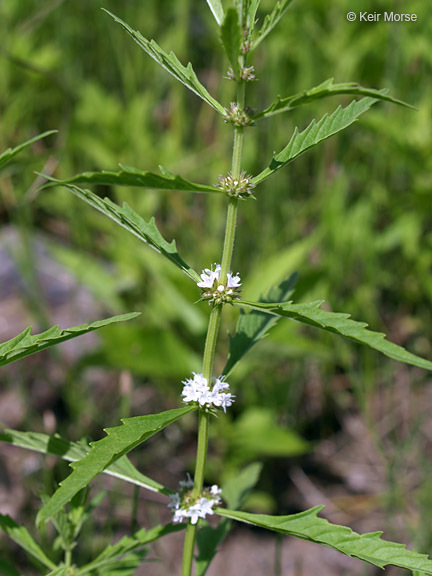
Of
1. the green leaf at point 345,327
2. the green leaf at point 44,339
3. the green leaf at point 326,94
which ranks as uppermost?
the green leaf at point 326,94

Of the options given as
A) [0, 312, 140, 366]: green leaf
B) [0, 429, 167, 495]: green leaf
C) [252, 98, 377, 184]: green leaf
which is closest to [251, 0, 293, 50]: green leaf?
[252, 98, 377, 184]: green leaf

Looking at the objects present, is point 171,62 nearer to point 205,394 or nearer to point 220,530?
point 205,394

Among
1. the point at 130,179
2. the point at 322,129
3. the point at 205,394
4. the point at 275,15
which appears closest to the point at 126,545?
the point at 205,394

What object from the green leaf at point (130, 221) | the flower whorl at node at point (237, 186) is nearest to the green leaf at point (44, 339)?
the green leaf at point (130, 221)

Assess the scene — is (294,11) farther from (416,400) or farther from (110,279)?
(416,400)

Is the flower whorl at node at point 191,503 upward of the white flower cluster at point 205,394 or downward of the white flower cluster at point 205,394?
downward

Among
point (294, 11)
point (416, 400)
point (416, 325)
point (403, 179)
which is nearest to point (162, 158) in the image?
point (294, 11)

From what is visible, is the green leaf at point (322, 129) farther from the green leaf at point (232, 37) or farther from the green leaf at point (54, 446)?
the green leaf at point (54, 446)

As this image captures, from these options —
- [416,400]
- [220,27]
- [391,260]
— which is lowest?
[220,27]
